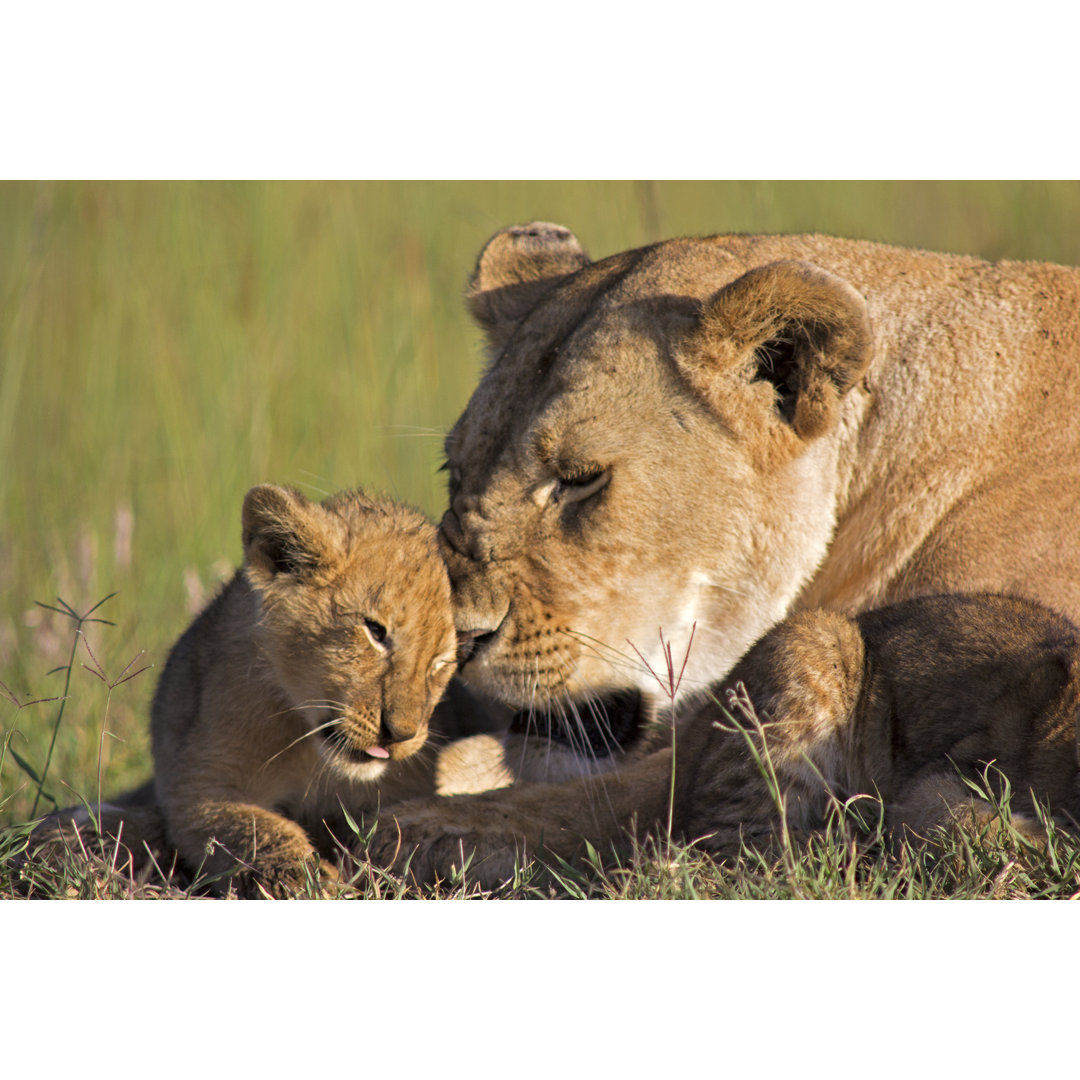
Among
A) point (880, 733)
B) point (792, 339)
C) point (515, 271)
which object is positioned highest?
point (515, 271)

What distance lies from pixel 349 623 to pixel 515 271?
1.82 meters

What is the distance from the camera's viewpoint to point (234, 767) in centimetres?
365

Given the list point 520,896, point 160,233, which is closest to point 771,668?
point 520,896

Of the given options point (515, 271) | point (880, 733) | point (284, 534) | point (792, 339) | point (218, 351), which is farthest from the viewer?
point (218, 351)

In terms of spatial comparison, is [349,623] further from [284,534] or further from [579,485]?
[579,485]

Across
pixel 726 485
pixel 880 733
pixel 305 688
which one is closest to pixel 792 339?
pixel 726 485

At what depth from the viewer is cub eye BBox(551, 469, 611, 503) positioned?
3.65 metres

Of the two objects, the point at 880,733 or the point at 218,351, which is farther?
the point at 218,351

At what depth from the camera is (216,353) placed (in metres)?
7.78

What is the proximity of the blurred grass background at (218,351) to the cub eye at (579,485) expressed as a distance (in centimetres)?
257

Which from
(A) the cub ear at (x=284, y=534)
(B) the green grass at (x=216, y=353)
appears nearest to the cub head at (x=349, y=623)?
(A) the cub ear at (x=284, y=534)

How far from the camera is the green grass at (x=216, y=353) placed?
6.07 metres

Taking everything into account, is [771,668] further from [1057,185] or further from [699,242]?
[1057,185]

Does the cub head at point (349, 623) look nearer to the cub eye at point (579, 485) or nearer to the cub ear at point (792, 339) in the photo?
the cub eye at point (579, 485)
